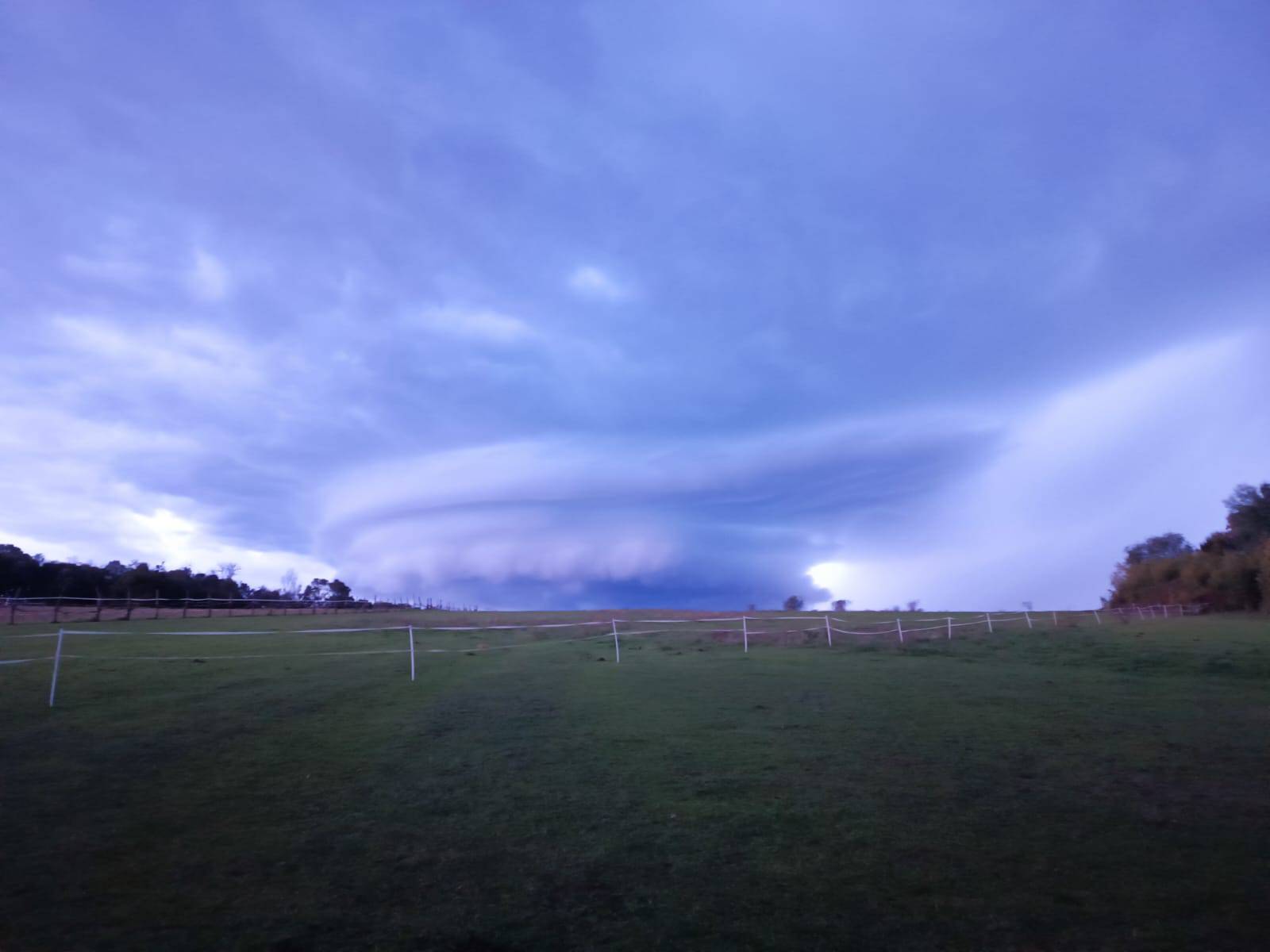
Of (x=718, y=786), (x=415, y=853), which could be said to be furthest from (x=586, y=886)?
(x=718, y=786)

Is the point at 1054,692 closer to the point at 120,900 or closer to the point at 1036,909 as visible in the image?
the point at 1036,909

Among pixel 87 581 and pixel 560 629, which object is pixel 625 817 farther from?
pixel 87 581

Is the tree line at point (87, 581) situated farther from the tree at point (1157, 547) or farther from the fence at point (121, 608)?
the tree at point (1157, 547)

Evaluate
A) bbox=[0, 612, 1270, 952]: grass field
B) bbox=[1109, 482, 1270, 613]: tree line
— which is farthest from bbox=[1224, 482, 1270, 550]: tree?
bbox=[0, 612, 1270, 952]: grass field

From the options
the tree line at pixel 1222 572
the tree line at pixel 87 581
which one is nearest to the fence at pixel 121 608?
the tree line at pixel 87 581

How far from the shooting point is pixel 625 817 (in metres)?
8.95

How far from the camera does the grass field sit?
618cm

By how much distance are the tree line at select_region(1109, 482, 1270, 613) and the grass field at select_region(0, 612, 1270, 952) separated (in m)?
52.3

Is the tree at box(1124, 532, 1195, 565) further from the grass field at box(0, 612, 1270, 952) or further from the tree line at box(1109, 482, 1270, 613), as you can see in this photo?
the grass field at box(0, 612, 1270, 952)

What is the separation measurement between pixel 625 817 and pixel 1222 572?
68.9 m

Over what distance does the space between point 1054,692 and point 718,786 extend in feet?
37.7

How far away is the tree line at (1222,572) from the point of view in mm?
59688

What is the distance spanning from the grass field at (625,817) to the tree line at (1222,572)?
172ft

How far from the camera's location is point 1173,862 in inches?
288
